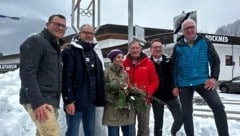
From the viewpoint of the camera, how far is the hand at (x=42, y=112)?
3.92 m

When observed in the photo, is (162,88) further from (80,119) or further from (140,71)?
(80,119)

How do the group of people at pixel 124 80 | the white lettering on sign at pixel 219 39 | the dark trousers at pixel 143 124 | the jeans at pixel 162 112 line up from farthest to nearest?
the white lettering on sign at pixel 219 39 → the jeans at pixel 162 112 → the dark trousers at pixel 143 124 → the group of people at pixel 124 80

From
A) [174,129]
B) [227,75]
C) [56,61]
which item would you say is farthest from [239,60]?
[56,61]

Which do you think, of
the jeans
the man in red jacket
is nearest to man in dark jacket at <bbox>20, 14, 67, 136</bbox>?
the man in red jacket

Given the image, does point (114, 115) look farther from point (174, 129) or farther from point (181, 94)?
point (174, 129)

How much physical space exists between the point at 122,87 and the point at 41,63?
Answer: 1668 mm

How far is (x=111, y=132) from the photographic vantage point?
5.77m

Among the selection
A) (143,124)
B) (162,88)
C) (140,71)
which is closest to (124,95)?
(140,71)

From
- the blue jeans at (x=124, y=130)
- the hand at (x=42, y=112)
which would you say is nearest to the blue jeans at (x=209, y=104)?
the blue jeans at (x=124, y=130)

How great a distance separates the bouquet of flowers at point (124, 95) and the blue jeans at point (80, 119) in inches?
15.0

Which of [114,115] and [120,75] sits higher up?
[120,75]

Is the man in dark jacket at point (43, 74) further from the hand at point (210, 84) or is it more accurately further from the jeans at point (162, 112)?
the jeans at point (162, 112)

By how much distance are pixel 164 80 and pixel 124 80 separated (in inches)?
35.8

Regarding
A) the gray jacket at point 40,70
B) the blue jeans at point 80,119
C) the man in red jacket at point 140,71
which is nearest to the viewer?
the gray jacket at point 40,70
